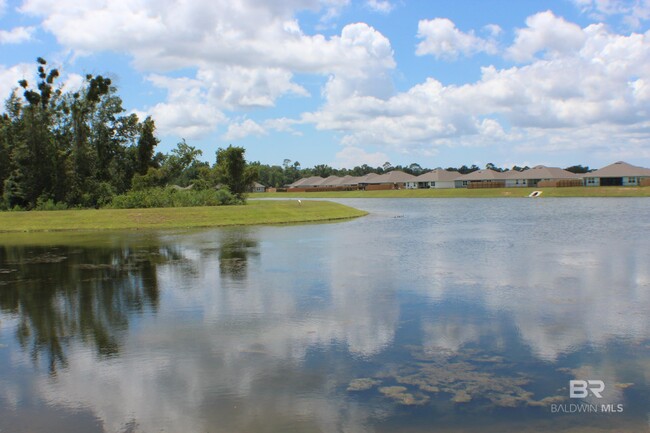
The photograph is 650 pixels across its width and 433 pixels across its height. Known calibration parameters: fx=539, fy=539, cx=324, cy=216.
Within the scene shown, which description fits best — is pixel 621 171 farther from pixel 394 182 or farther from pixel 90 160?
pixel 90 160

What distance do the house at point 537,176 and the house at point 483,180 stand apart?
2024 millimetres

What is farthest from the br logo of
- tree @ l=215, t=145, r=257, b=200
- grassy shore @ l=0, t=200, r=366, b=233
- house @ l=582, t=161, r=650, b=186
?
house @ l=582, t=161, r=650, b=186

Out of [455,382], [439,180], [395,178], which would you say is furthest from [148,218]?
[395,178]

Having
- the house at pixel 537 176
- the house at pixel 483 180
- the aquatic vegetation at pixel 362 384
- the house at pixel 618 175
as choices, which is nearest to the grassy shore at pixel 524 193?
the house at pixel 618 175

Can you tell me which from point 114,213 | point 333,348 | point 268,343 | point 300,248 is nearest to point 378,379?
point 333,348

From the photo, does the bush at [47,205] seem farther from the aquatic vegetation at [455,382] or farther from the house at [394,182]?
the house at [394,182]

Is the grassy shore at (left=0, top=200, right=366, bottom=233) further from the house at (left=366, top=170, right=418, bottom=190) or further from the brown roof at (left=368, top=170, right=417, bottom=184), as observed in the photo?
the brown roof at (left=368, top=170, right=417, bottom=184)

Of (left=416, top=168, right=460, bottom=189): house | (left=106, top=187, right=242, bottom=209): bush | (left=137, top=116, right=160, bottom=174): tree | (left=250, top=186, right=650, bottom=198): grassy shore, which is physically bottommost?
(left=250, top=186, right=650, bottom=198): grassy shore

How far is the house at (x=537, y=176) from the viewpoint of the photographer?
126 metres

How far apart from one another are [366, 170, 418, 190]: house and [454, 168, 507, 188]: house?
13.7 meters

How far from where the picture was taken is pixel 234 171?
66.4 meters

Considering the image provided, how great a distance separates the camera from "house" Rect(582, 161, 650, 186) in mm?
111200

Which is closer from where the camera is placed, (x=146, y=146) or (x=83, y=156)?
(x=83, y=156)

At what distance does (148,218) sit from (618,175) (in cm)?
10221
